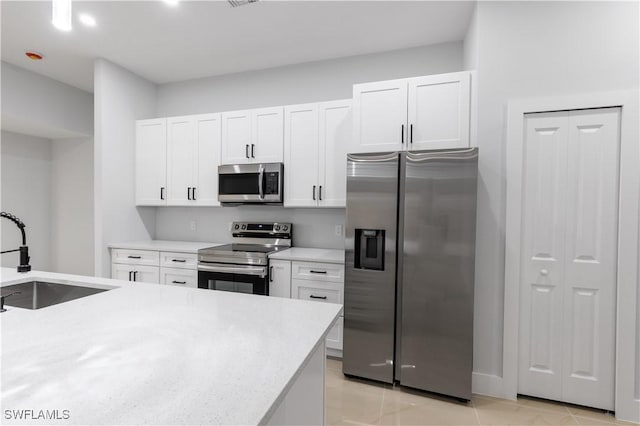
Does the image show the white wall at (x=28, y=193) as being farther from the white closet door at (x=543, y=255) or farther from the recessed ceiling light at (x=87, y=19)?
the white closet door at (x=543, y=255)

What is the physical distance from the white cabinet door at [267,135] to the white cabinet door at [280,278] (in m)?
1.06

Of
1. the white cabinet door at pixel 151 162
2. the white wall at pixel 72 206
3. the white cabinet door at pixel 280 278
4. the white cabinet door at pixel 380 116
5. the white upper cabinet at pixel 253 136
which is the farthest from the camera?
the white wall at pixel 72 206

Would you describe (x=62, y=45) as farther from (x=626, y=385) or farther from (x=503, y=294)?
(x=626, y=385)

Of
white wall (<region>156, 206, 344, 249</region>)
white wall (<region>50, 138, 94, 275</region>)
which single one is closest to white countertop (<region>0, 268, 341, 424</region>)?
white wall (<region>156, 206, 344, 249</region>)

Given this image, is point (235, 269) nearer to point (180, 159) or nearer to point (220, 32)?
point (180, 159)

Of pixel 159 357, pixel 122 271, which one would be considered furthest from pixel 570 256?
pixel 122 271

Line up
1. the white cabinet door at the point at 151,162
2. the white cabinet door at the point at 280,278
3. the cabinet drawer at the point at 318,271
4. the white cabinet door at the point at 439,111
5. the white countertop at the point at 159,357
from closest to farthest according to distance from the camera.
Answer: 1. the white countertop at the point at 159,357
2. the white cabinet door at the point at 439,111
3. the cabinet drawer at the point at 318,271
4. the white cabinet door at the point at 280,278
5. the white cabinet door at the point at 151,162


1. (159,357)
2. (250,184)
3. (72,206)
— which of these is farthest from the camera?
(72,206)

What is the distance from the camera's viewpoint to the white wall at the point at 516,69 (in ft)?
6.80

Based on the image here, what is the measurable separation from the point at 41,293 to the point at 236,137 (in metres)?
2.17

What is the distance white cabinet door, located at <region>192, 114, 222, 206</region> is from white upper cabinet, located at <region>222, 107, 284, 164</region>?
100mm

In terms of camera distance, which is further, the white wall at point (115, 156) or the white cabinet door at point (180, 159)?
the white cabinet door at point (180, 159)

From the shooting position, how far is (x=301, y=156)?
3.12m

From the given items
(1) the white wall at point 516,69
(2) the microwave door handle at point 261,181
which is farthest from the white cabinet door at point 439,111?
(2) the microwave door handle at point 261,181
